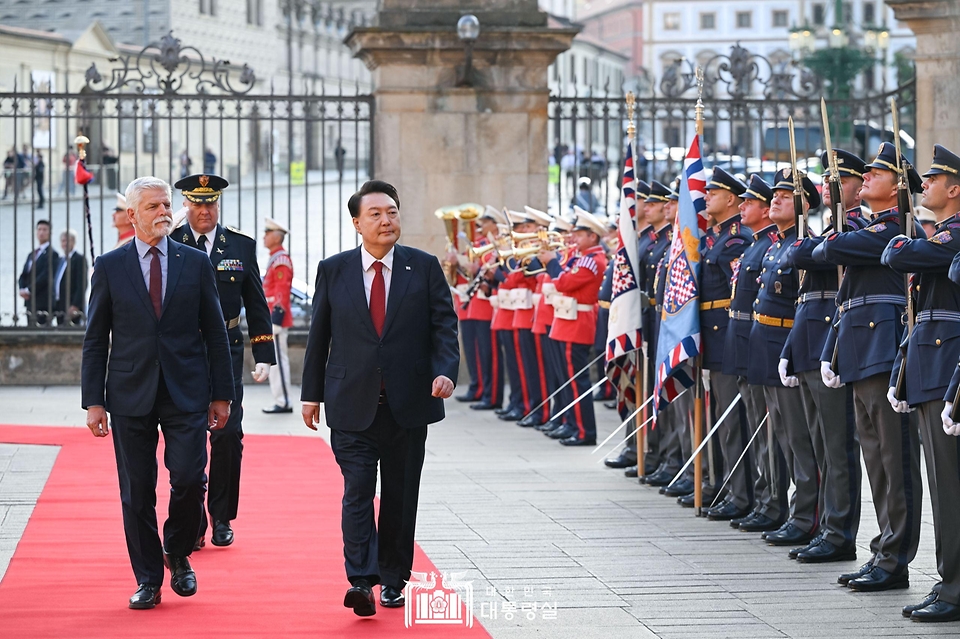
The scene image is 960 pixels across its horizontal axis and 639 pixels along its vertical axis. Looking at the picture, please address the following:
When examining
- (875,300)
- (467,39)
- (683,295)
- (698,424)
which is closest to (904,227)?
(875,300)

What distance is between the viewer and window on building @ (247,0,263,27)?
197 feet

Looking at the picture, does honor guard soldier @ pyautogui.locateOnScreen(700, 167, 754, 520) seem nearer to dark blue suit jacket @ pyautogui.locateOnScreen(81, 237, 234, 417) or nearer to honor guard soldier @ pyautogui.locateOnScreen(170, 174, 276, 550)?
honor guard soldier @ pyautogui.locateOnScreen(170, 174, 276, 550)

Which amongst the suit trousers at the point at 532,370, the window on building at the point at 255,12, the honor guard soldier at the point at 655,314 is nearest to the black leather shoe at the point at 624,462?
the honor guard soldier at the point at 655,314

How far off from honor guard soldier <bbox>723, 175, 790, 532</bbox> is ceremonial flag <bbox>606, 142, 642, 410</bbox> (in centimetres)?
158

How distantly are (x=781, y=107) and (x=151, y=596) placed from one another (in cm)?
1222

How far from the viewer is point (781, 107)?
17172 mm

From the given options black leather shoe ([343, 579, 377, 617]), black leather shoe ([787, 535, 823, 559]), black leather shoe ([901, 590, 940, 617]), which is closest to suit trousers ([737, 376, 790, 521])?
black leather shoe ([787, 535, 823, 559])

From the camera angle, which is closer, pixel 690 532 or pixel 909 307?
pixel 909 307

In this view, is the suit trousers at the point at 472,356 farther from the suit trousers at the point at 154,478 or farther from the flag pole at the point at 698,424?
the suit trousers at the point at 154,478

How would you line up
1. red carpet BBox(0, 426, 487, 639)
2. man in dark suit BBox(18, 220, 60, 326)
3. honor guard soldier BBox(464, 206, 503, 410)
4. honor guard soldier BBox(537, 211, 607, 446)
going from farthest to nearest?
man in dark suit BBox(18, 220, 60, 326), honor guard soldier BBox(464, 206, 503, 410), honor guard soldier BBox(537, 211, 607, 446), red carpet BBox(0, 426, 487, 639)

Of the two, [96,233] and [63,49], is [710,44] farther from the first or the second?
[96,233]

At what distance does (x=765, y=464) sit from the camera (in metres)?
8.64

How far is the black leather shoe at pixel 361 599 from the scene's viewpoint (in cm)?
624

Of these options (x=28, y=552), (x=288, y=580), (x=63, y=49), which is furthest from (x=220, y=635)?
(x=63, y=49)
